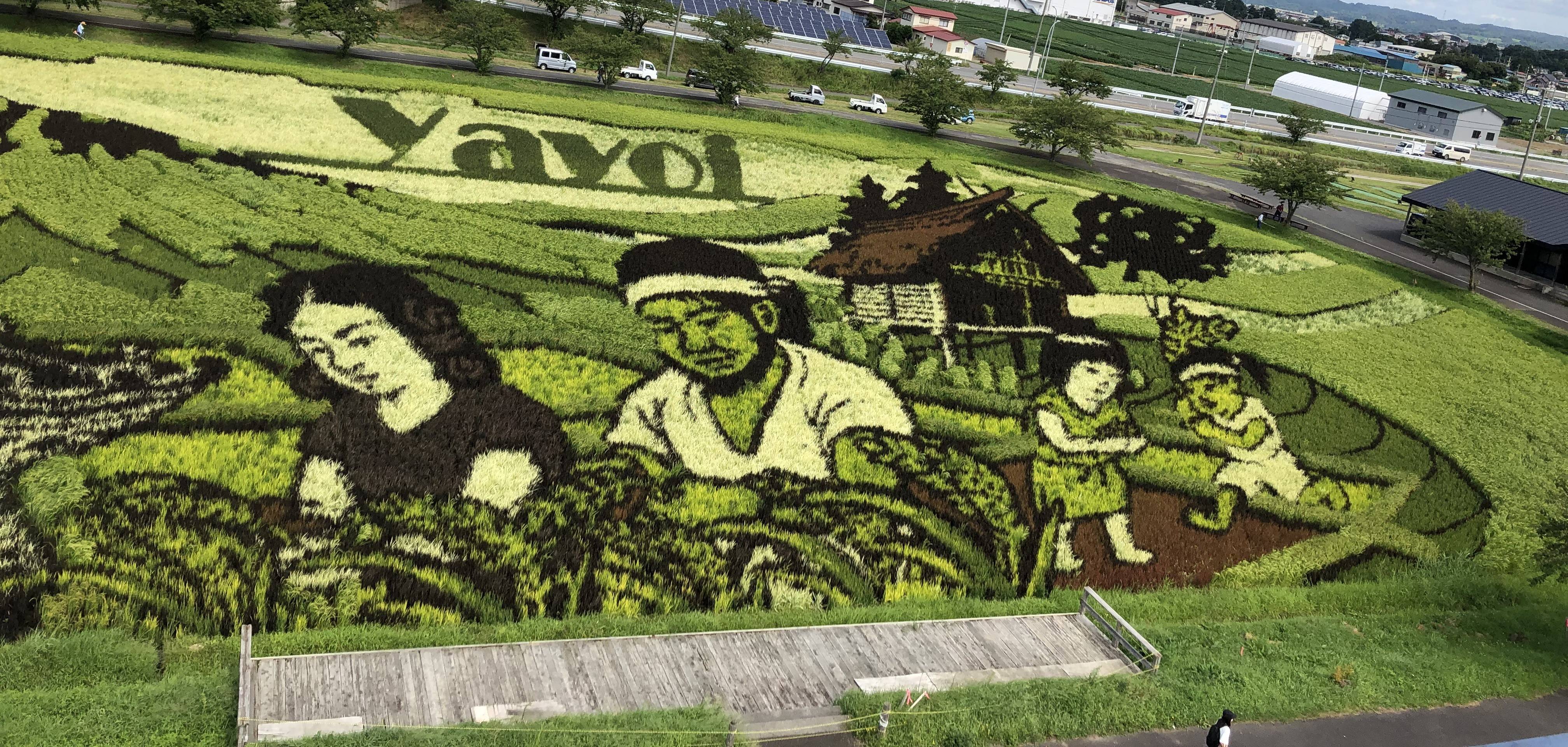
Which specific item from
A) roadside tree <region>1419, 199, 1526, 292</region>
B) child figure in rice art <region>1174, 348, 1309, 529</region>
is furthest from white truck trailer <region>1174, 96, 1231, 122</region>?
child figure in rice art <region>1174, 348, 1309, 529</region>

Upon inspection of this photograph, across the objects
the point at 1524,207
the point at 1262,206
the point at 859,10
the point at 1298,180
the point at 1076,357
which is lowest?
the point at 1076,357

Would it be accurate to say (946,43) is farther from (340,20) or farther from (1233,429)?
(1233,429)

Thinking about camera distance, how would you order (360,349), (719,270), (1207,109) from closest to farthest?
1. (360,349)
2. (719,270)
3. (1207,109)

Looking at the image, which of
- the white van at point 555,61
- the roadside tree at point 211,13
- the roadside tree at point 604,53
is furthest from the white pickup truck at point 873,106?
the roadside tree at point 211,13

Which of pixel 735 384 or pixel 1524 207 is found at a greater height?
pixel 1524 207

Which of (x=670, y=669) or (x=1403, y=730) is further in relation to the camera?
(x=1403, y=730)

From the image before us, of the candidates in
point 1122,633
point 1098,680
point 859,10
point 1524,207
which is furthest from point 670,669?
point 859,10

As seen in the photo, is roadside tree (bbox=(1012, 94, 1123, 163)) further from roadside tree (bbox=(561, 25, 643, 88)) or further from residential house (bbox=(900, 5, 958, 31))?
residential house (bbox=(900, 5, 958, 31))

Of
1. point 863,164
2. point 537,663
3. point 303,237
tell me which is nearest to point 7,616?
point 537,663
